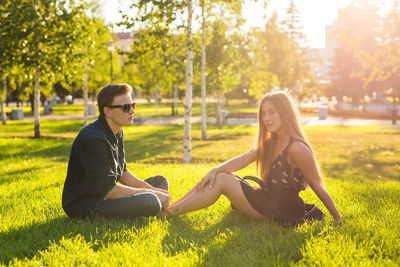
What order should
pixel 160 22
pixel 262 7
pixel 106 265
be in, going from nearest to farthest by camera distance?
pixel 106 265 → pixel 160 22 → pixel 262 7

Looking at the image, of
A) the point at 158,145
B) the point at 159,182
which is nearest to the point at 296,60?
the point at 158,145

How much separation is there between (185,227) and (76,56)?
13.1m

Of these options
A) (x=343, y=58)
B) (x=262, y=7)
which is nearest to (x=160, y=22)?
(x=262, y=7)

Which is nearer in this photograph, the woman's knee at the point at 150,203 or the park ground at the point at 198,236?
the park ground at the point at 198,236

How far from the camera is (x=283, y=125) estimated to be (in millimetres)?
4184

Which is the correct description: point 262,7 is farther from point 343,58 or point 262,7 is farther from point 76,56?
point 343,58

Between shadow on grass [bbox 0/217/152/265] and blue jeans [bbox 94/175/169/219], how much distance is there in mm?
93

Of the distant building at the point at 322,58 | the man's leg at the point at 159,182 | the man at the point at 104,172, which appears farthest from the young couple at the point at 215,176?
the distant building at the point at 322,58

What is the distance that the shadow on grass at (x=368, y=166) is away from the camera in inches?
375

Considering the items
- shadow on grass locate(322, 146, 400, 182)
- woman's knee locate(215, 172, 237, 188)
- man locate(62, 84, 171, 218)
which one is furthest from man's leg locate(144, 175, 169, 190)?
shadow on grass locate(322, 146, 400, 182)

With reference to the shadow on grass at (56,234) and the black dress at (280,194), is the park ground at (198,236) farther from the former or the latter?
the black dress at (280,194)

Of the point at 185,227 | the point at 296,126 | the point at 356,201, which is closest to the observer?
the point at 296,126

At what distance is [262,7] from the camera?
12.2m

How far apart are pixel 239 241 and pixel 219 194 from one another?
29.5 inches
